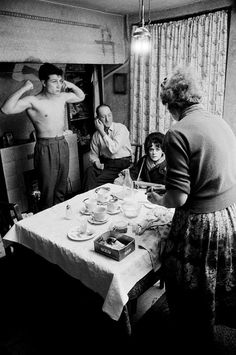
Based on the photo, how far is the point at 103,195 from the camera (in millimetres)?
2396

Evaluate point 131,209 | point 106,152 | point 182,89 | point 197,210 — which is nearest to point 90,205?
point 131,209

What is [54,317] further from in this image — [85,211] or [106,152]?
[106,152]

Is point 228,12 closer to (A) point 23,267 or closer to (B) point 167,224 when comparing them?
(B) point 167,224

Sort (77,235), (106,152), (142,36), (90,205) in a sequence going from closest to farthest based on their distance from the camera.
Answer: (77,235) < (90,205) < (142,36) < (106,152)

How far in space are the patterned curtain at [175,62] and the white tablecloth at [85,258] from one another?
2.27m

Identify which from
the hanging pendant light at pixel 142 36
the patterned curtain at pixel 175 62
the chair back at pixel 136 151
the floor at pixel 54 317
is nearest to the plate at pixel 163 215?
the floor at pixel 54 317

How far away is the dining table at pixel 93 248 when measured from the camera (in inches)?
61.1

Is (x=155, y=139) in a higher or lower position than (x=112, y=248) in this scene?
higher

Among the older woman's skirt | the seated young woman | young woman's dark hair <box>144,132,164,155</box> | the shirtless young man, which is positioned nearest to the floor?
the older woman's skirt

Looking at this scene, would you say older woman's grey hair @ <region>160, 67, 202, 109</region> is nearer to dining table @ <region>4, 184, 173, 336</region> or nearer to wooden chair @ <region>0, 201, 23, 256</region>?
dining table @ <region>4, 184, 173, 336</region>

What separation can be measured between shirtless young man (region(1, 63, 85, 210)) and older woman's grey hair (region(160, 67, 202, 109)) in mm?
1944

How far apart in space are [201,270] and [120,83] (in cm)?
365

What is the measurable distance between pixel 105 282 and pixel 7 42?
2.51 metres

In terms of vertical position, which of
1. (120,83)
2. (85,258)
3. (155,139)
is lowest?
(85,258)
